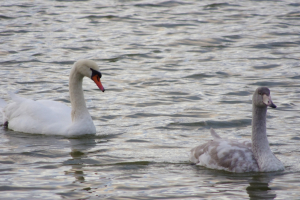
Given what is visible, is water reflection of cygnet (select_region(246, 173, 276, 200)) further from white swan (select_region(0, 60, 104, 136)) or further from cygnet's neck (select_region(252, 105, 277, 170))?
white swan (select_region(0, 60, 104, 136))

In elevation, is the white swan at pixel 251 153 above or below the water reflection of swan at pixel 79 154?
above

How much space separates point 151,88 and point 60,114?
2.94 meters

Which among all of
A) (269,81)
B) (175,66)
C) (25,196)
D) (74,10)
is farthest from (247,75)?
(74,10)

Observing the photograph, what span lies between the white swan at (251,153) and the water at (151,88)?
0.46 ft

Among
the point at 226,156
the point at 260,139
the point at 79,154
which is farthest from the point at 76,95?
the point at 260,139

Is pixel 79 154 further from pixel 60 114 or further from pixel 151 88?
pixel 151 88

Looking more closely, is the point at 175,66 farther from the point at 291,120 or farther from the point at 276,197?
the point at 276,197

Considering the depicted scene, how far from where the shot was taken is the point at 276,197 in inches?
246

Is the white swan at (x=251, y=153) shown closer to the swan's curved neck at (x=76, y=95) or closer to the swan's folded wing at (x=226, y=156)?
the swan's folded wing at (x=226, y=156)

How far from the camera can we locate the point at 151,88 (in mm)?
11805

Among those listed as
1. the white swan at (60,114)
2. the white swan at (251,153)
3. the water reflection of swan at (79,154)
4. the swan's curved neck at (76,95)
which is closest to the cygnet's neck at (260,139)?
the white swan at (251,153)

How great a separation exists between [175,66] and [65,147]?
5.95 metres

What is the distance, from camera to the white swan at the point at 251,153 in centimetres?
695

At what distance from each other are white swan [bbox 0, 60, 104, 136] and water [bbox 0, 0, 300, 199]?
7.4 inches
